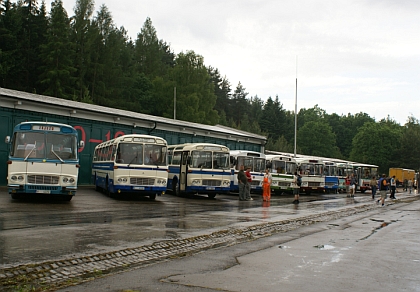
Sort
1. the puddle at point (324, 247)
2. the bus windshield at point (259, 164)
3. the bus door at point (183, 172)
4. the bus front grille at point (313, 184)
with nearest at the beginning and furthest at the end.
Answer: the puddle at point (324, 247)
the bus door at point (183, 172)
the bus windshield at point (259, 164)
the bus front grille at point (313, 184)

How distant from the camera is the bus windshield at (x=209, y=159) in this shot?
27.2 metres

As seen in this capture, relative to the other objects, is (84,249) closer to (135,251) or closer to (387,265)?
(135,251)

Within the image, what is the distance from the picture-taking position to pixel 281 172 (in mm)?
35719

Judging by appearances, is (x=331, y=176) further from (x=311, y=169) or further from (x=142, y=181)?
(x=142, y=181)

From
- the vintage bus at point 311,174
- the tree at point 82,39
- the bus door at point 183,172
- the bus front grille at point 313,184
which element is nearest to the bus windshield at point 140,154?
the bus door at point 183,172

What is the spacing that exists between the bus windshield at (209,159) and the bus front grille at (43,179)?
972 centimetres

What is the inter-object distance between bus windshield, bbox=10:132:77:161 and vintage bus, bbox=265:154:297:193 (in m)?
18.1

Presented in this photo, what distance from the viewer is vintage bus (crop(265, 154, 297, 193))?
35297 millimetres

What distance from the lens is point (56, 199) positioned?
21312mm

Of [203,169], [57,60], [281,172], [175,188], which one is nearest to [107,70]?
[57,60]

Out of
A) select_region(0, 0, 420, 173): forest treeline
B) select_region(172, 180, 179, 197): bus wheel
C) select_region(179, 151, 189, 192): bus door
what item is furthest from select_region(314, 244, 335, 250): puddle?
select_region(0, 0, 420, 173): forest treeline

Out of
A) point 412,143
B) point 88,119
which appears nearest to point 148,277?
point 88,119

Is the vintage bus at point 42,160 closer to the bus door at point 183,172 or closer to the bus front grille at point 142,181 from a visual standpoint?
the bus front grille at point 142,181

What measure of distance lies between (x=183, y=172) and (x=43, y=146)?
10.3 metres
